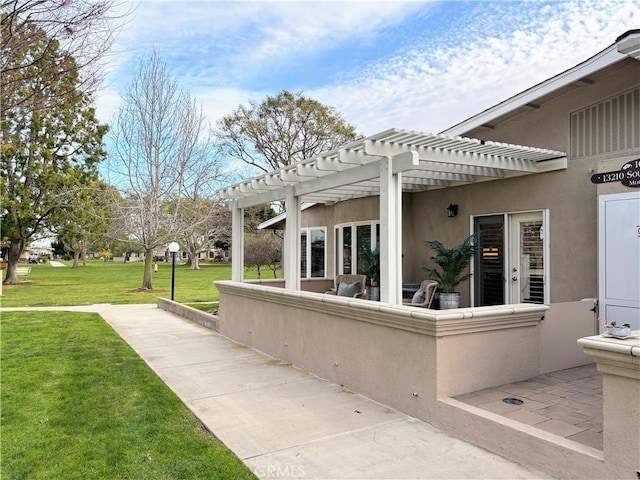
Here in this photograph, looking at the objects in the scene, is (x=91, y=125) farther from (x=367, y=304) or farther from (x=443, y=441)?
(x=443, y=441)

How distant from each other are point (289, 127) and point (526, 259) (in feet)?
84.8

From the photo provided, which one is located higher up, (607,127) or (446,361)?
(607,127)

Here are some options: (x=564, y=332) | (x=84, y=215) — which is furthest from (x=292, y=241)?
(x=84, y=215)

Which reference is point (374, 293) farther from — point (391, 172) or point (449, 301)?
point (391, 172)

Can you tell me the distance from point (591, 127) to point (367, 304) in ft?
13.4

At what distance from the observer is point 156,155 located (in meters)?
20.3

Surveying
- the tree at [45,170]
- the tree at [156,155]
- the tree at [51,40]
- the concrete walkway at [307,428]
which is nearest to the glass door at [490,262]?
the concrete walkway at [307,428]

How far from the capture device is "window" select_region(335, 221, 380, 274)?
Result: 10.8 m

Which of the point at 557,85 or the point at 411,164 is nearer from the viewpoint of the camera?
the point at 411,164

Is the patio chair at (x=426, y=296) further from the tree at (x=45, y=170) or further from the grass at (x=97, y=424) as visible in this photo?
the tree at (x=45, y=170)

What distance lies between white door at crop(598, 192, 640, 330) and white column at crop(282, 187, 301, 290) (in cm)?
445

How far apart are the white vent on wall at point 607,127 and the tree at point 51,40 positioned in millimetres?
6041

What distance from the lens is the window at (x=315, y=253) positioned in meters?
13.1

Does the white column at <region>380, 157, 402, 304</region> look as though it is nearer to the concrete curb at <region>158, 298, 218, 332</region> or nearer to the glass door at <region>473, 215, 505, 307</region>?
the glass door at <region>473, 215, 505, 307</region>
